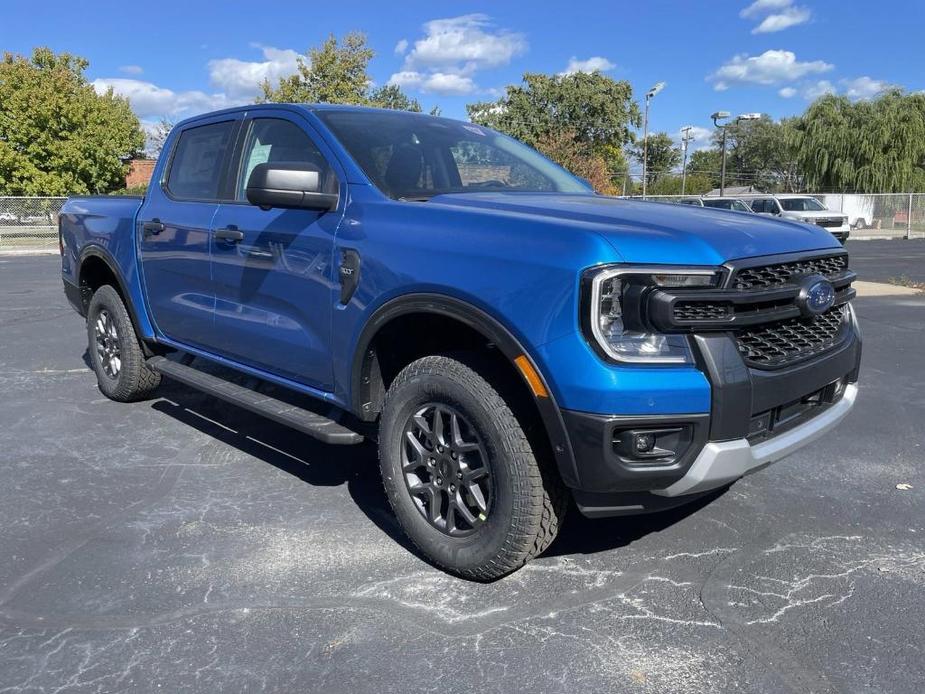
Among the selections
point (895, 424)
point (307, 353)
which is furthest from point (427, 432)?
point (895, 424)

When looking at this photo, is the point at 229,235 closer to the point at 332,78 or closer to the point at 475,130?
the point at 475,130

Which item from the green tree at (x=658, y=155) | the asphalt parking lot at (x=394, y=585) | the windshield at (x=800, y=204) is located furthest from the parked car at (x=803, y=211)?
the green tree at (x=658, y=155)

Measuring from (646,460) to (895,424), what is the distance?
3.41m

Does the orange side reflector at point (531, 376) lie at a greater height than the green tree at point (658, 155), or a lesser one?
lesser

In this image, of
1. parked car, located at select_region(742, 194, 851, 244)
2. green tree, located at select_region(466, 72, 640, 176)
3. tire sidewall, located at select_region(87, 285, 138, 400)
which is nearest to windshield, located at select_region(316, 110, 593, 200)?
tire sidewall, located at select_region(87, 285, 138, 400)

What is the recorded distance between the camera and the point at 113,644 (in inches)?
104

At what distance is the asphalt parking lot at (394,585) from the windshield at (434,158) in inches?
64.2

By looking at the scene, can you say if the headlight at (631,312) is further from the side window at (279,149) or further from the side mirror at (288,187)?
the side window at (279,149)

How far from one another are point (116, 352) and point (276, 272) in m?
2.53

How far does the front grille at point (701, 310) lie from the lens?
2.51 m

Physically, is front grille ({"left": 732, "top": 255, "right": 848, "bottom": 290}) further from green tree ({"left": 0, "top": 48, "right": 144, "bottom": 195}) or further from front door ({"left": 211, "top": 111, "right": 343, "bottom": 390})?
green tree ({"left": 0, "top": 48, "right": 144, "bottom": 195})

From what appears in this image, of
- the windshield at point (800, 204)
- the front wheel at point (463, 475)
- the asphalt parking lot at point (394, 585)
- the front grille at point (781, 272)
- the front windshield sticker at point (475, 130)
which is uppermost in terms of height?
the front windshield sticker at point (475, 130)

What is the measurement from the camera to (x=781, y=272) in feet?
9.25

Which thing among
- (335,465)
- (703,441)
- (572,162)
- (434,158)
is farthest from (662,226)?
(572,162)
